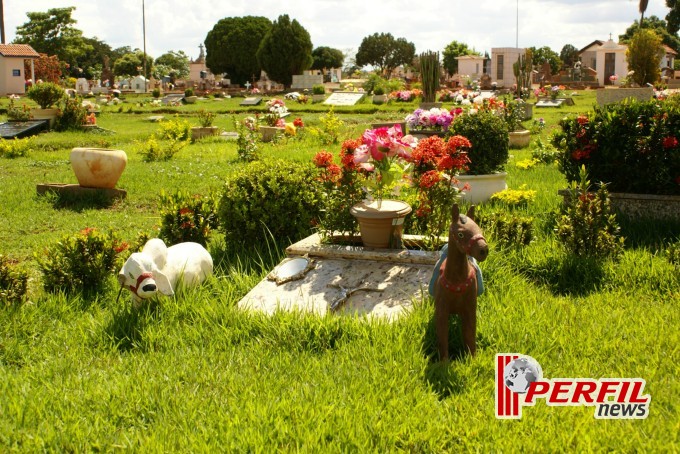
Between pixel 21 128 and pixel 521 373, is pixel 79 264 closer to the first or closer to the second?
pixel 521 373

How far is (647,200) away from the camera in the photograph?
709 centimetres

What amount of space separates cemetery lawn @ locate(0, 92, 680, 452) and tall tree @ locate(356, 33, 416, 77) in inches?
3573

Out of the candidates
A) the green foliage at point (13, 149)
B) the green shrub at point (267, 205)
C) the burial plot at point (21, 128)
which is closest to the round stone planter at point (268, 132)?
the green foliage at point (13, 149)

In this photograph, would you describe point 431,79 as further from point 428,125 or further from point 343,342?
point 343,342

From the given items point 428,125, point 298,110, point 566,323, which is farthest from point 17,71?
point 566,323

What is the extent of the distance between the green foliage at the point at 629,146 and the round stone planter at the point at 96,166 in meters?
6.15

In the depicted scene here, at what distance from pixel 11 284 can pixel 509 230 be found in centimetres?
421

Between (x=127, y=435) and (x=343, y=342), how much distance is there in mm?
1521

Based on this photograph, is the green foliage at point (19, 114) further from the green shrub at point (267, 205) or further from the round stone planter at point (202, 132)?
the green shrub at point (267, 205)

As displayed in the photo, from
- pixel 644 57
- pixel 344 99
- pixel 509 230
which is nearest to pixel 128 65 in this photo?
pixel 344 99

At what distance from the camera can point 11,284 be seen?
212 inches

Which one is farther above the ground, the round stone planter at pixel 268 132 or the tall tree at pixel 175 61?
the tall tree at pixel 175 61

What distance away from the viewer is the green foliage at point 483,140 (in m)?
8.73

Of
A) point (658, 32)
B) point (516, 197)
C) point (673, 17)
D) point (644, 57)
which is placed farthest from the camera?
point (673, 17)
